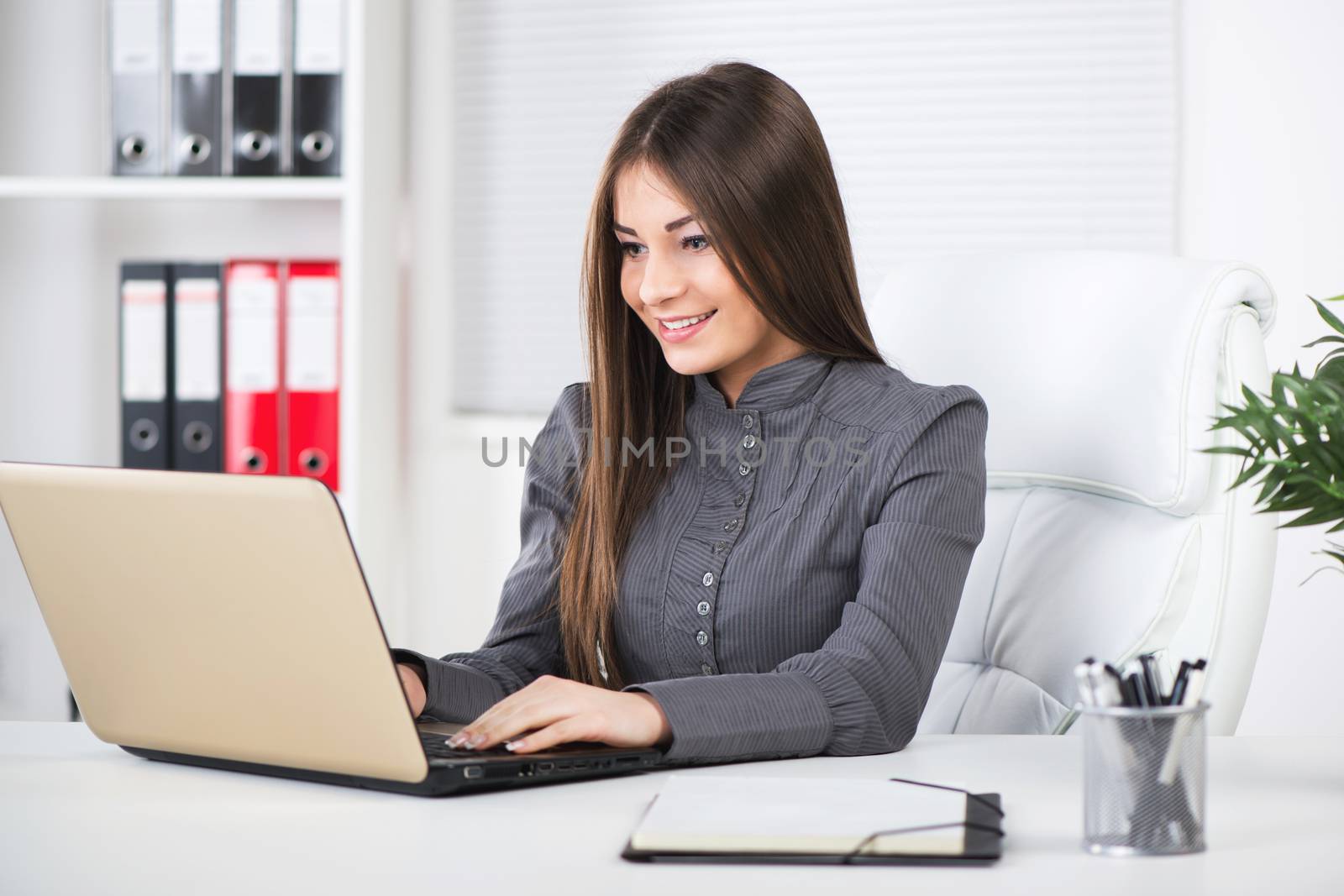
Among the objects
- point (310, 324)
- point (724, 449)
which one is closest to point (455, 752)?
point (724, 449)

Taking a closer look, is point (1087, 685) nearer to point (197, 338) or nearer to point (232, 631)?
point (232, 631)

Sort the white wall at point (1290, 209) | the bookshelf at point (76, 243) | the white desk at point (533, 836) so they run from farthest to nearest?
the bookshelf at point (76, 243)
the white wall at point (1290, 209)
the white desk at point (533, 836)

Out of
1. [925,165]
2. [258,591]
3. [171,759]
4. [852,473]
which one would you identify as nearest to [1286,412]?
[852,473]

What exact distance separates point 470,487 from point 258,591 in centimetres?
161

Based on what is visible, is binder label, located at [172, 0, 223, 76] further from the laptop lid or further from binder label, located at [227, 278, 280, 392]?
the laptop lid

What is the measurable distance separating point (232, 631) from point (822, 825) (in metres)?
0.37

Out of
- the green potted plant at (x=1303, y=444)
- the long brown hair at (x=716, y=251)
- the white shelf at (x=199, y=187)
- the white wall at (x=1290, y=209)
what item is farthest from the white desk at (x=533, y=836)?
the white shelf at (x=199, y=187)

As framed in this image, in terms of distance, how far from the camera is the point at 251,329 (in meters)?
2.07

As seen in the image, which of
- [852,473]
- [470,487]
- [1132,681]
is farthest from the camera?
[470,487]

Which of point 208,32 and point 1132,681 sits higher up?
point 208,32

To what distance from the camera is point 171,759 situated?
91 cm

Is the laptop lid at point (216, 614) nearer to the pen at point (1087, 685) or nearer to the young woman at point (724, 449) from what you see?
the young woman at point (724, 449)

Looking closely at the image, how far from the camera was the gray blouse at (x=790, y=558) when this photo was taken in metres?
1.00

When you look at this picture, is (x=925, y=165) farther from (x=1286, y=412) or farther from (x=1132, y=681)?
(x=1132, y=681)
